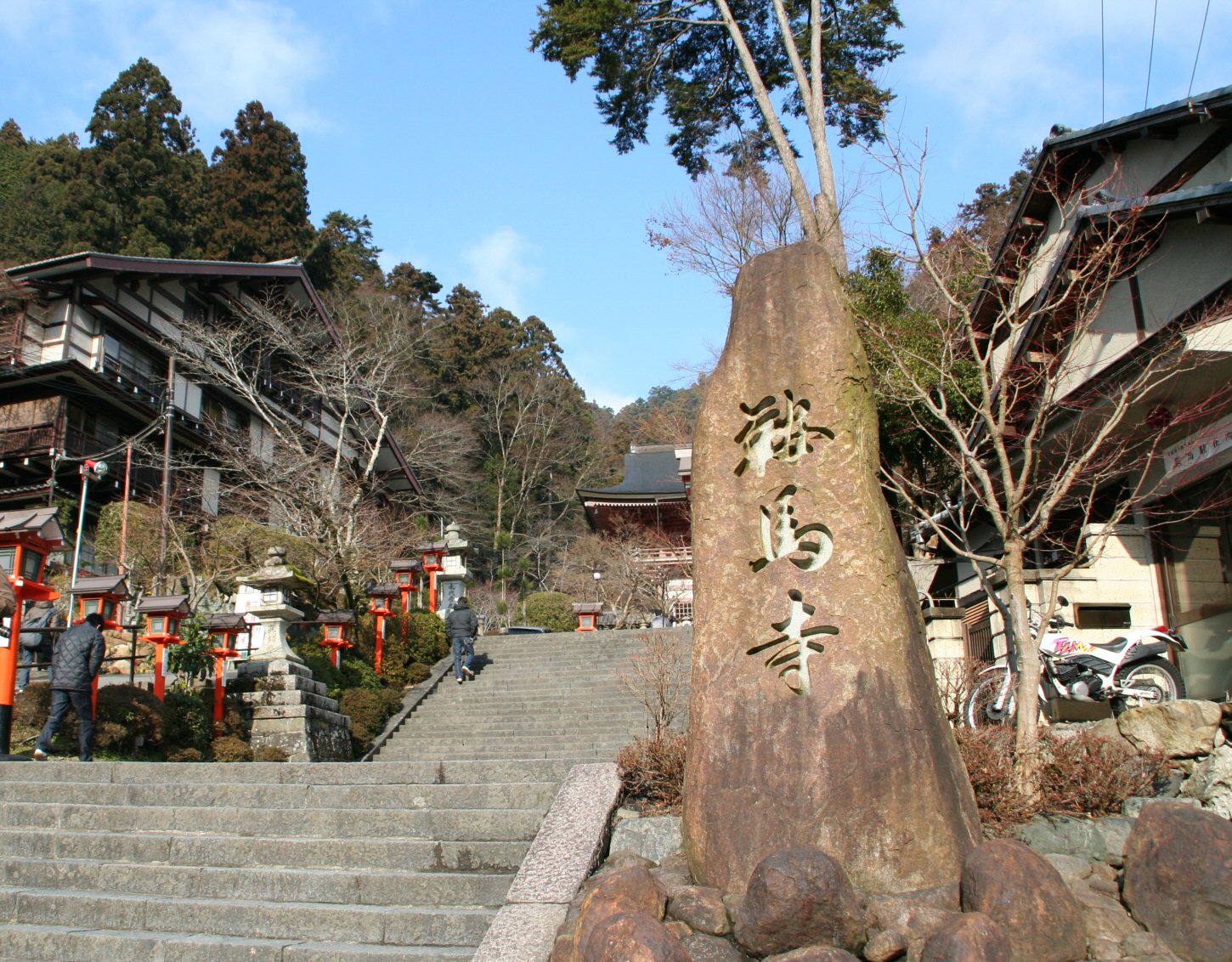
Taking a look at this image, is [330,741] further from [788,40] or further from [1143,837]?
[788,40]

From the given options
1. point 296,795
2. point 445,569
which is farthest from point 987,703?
point 445,569

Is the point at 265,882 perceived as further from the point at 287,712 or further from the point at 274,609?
the point at 274,609

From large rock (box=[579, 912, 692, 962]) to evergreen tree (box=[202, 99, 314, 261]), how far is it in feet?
116

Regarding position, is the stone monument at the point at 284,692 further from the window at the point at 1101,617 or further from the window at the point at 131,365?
the window at the point at 131,365

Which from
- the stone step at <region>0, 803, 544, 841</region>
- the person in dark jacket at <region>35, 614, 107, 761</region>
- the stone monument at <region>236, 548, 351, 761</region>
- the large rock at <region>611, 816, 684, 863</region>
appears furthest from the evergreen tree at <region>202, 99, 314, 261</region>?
the large rock at <region>611, 816, 684, 863</region>

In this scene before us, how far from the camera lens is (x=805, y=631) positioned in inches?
187

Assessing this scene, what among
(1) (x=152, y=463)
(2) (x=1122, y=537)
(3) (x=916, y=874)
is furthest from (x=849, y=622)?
(1) (x=152, y=463)

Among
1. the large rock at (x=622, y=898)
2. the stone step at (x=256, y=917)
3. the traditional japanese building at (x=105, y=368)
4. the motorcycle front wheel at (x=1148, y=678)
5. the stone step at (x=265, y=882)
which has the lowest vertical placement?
the stone step at (x=256, y=917)

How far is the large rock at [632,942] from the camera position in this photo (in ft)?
12.0

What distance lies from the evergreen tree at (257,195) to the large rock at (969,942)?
3606 centimetres

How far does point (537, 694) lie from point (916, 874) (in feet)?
40.2

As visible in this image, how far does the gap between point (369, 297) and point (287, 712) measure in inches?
1147

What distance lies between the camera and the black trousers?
8539 millimetres

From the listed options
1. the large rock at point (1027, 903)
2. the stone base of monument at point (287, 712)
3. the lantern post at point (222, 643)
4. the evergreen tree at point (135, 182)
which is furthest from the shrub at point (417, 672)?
the evergreen tree at point (135, 182)
